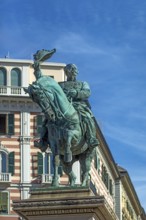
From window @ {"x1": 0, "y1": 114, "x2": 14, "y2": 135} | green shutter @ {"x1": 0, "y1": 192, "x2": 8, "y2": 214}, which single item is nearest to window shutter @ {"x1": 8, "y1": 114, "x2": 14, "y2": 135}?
window @ {"x1": 0, "y1": 114, "x2": 14, "y2": 135}

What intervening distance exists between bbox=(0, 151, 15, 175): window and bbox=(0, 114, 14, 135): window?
79.7 inches

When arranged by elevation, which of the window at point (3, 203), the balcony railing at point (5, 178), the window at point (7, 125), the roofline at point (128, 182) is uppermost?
the roofline at point (128, 182)

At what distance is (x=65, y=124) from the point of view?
1736 cm

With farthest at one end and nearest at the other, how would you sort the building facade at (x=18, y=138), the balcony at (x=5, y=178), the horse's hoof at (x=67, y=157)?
the building facade at (x=18, y=138) < the balcony at (x=5, y=178) < the horse's hoof at (x=67, y=157)

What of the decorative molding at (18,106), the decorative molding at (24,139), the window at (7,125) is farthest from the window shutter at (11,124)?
the decorative molding at (24,139)

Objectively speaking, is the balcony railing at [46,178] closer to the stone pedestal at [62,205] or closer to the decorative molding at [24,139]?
the decorative molding at [24,139]

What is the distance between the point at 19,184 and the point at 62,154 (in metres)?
50.7

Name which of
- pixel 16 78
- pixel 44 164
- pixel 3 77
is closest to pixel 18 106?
pixel 16 78

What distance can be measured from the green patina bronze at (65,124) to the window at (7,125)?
51.6 meters

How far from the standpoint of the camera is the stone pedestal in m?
16.5

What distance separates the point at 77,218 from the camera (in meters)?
16.7

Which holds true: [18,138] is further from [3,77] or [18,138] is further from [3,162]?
[3,77]

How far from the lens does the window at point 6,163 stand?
6750 centimetres

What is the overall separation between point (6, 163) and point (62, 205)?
51565 mm
